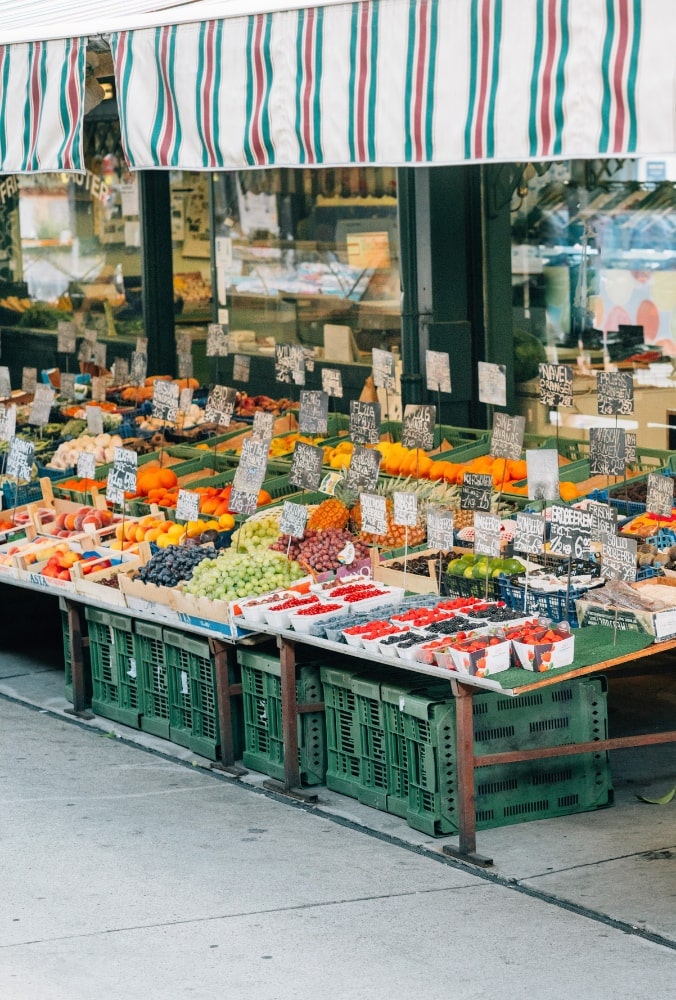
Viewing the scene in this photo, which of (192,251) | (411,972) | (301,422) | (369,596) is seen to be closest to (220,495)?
(301,422)

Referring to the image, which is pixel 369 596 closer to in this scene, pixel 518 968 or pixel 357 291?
pixel 518 968

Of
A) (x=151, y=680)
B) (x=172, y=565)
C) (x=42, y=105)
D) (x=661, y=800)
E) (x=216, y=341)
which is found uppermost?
(x=42, y=105)

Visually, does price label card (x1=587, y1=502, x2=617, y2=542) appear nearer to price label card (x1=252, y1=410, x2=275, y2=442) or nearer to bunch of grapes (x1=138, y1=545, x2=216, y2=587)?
bunch of grapes (x1=138, y1=545, x2=216, y2=587)

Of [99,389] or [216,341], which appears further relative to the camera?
[99,389]

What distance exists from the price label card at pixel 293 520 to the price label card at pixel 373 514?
410mm

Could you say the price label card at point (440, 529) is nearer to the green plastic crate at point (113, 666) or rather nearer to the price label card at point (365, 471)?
the price label card at point (365, 471)

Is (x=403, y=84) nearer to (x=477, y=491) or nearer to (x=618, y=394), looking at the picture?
(x=477, y=491)

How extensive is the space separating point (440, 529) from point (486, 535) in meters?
→ 0.38

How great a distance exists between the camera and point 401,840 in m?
6.95

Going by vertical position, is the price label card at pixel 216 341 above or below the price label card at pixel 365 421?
above

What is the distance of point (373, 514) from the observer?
802cm

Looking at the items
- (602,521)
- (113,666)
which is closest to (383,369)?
(113,666)

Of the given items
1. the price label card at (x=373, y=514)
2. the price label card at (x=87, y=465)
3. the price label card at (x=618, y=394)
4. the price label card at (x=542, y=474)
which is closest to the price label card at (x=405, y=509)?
the price label card at (x=373, y=514)

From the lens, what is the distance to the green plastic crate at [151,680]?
8.38 metres
